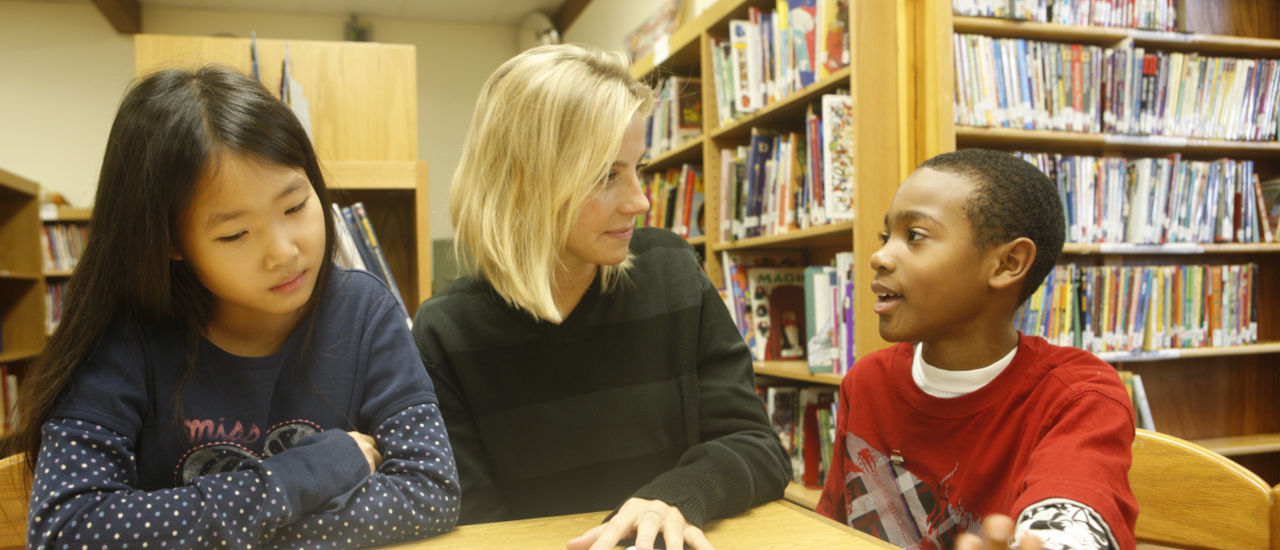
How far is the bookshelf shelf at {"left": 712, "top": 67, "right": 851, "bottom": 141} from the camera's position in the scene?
218cm

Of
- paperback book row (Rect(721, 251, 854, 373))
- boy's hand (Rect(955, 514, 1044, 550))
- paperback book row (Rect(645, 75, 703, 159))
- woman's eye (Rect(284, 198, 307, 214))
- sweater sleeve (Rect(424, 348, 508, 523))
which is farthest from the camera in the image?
paperback book row (Rect(645, 75, 703, 159))

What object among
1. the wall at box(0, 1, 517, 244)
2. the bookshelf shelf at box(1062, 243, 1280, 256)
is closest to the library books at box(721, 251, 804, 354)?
the bookshelf shelf at box(1062, 243, 1280, 256)

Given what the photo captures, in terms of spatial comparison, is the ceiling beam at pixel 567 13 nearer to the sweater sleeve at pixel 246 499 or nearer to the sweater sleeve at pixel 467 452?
the sweater sleeve at pixel 467 452

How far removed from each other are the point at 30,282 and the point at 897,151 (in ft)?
14.9

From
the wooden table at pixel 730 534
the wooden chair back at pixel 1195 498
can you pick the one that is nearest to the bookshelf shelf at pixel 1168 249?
the wooden chair back at pixel 1195 498

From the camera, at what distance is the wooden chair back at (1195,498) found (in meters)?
0.89

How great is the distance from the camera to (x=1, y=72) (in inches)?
220

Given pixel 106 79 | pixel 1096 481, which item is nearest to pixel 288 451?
pixel 1096 481

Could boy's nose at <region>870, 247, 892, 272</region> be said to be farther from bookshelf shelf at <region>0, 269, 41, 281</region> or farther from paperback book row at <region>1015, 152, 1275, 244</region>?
bookshelf shelf at <region>0, 269, 41, 281</region>

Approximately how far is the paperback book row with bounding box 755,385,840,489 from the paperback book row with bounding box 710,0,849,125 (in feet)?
3.07

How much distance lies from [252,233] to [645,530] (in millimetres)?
472

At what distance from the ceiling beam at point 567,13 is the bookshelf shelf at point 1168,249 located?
4.16 meters

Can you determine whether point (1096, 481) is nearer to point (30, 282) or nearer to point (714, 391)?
point (714, 391)

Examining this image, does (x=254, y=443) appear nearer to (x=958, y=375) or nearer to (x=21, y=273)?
(x=958, y=375)
